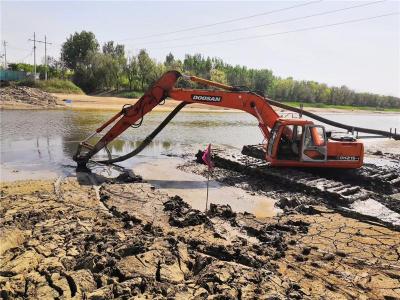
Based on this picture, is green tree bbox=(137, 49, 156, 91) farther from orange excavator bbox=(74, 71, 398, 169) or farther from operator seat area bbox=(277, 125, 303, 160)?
operator seat area bbox=(277, 125, 303, 160)

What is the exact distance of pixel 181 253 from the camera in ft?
21.7

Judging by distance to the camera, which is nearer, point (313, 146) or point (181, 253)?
point (181, 253)

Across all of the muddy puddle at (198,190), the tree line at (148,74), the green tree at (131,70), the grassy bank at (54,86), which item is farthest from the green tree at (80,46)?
the muddy puddle at (198,190)

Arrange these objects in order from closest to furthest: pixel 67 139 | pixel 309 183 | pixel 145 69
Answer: pixel 309 183, pixel 67 139, pixel 145 69

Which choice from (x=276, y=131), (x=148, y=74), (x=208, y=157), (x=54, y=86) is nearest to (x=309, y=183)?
(x=276, y=131)

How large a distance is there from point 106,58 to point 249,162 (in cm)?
5719

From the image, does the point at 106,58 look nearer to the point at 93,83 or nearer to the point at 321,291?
the point at 93,83

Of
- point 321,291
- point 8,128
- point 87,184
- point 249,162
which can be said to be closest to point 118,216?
point 87,184

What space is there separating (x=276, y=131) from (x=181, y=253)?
735 centimetres

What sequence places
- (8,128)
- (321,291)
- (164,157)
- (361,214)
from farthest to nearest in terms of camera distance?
1. (8,128)
2. (164,157)
3. (361,214)
4. (321,291)

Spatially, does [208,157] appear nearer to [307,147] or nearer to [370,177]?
[307,147]

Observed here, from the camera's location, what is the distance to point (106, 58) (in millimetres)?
66938

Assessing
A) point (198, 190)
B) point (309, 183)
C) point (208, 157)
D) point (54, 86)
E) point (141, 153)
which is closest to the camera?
point (208, 157)

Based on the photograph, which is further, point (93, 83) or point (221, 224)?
point (93, 83)
